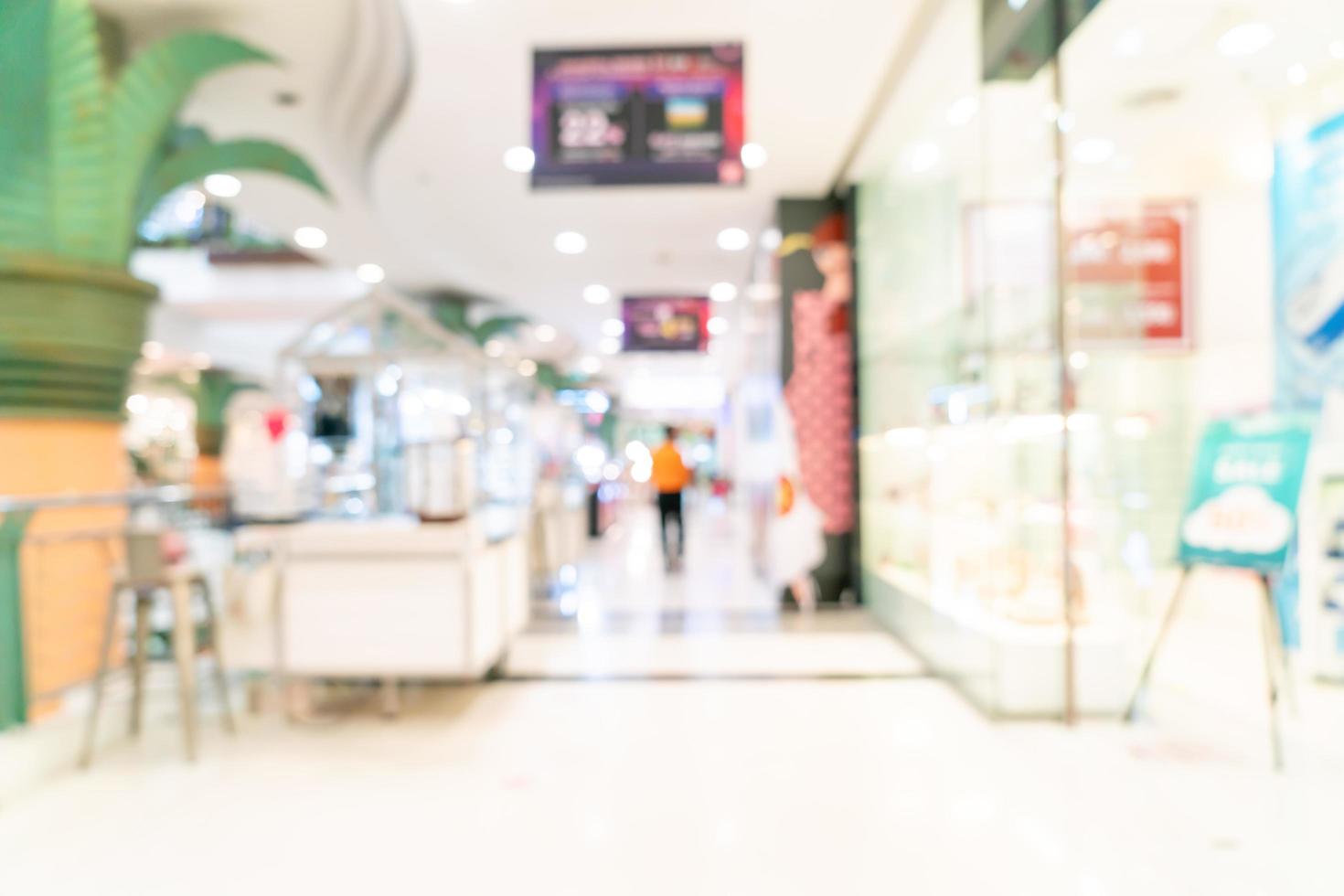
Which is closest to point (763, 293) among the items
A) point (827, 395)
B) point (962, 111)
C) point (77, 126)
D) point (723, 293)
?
point (827, 395)

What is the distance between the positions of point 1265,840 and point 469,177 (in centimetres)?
633

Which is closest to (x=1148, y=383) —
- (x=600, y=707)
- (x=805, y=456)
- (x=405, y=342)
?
(x=805, y=456)

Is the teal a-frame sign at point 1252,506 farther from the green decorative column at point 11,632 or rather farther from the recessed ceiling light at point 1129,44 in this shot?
the green decorative column at point 11,632

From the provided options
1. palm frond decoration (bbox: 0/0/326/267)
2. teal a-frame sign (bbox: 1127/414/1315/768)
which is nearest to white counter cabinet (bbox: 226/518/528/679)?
palm frond decoration (bbox: 0/0/326/267)

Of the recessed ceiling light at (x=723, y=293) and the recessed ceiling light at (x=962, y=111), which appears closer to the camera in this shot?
the recessed ceiling light at (x=962, y=111)

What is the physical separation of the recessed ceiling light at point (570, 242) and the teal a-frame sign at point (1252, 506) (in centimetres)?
606

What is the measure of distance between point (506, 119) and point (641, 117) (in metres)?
1.79

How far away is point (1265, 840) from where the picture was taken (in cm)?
273

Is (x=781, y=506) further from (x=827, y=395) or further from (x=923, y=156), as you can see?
(x=923, y=156)

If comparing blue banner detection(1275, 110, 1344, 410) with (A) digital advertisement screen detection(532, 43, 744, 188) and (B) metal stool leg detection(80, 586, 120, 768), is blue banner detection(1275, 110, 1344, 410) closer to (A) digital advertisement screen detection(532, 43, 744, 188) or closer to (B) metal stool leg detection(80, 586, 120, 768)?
(A) digital advertisement screen detection(532, 43, 744, 188)

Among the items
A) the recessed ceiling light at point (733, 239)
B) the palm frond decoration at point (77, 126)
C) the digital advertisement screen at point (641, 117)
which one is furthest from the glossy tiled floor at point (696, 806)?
the recessed ceiling light at point (733, 239)

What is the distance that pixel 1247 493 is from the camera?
3.73 m

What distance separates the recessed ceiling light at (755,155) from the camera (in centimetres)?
623

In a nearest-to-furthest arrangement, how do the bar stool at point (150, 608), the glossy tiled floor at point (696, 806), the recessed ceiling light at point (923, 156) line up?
the glossy tiled floor at point (696, 806) < the bar stool at point (150, 608) < the recessed ceiling light at point (923, 156)
